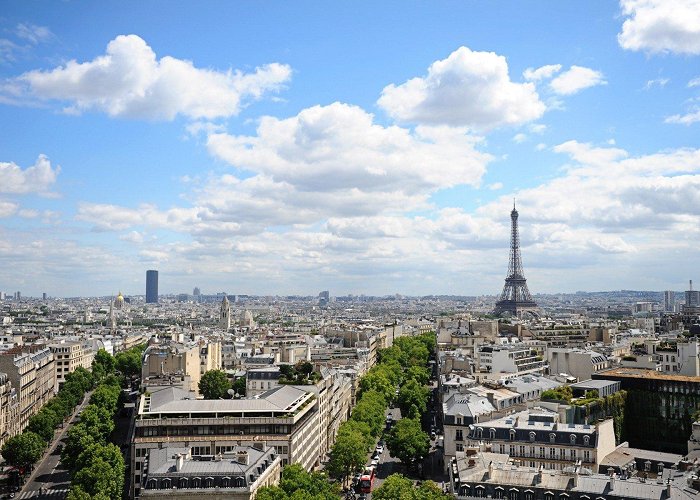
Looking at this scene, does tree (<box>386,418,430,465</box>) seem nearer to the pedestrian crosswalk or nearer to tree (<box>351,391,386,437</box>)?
tree (<box>351,391,386,437</box>)

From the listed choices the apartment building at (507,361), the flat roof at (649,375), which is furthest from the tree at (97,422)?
the flat roof at (649,375)

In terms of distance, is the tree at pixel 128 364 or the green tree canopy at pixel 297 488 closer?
the green tree canopy at pixel 297 488

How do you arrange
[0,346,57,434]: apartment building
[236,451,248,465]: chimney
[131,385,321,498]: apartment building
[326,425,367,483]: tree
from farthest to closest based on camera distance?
1. [0,346,57,434]: apartment building
2. [326,425,367,483]: tree
3. [131,385,321,498]: apartment building
4. [236,451,248,465]: chimney

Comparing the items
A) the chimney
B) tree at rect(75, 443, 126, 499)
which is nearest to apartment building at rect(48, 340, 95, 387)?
tree at rect(75, 443, 126, 499)

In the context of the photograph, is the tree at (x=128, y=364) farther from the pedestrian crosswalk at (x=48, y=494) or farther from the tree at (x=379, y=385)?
the pedestrian crosswalk at (x=48, y=494)

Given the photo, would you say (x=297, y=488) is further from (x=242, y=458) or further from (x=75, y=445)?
(x=75, y=445)

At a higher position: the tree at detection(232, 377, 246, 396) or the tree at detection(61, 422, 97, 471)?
the tree at detection(232, 377, 246, 396)

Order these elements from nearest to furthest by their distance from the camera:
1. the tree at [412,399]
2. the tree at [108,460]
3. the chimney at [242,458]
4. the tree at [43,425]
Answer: the chimney at [242,458] → the tree at [108,460] → the tree at [43,425] → the tree at [412,399]

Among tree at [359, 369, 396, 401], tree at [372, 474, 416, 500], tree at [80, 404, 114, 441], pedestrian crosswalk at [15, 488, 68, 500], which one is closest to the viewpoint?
tree at [372, 474, 416, 500]
